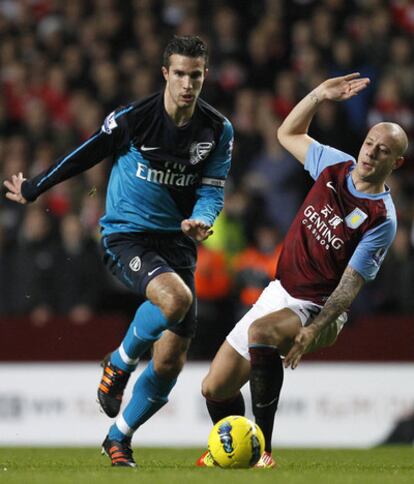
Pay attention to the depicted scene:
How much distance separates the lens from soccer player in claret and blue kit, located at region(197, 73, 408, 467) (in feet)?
26.7

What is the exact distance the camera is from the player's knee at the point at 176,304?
24.9 feet

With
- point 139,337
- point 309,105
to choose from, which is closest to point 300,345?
point 139,337

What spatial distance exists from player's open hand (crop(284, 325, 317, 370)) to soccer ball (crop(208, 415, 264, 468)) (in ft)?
1.45

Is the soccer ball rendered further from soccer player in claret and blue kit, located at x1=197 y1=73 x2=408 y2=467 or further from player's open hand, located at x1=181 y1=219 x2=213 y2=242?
player's open hand, located at x1=181 y1=219 x2=213 y2=242

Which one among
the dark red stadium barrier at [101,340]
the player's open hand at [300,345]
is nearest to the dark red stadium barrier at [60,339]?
the dark red stadium barrier at [101,340]

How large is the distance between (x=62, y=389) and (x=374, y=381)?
9.51 ft

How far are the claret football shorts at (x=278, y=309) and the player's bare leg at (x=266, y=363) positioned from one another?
0.15m

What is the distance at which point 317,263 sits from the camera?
27.5 ft

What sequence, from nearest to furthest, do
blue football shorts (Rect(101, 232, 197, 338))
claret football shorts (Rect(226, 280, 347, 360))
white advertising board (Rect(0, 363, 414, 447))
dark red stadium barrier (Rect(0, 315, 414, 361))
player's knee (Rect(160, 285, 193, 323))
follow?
player's knee (Rect(160, 285, 193, 323)) → blue football shorts (Rect(101, 232, 197, 338)) → claret football shorts (Rect(226, 280, 347, 360)) → white advertising board (Rect(0, 363, 414, 447)) → dark red stadium barrier (Rect(0, 315, 414, 361))

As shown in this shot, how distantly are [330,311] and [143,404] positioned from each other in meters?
1.34

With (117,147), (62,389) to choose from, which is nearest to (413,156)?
(62,389)

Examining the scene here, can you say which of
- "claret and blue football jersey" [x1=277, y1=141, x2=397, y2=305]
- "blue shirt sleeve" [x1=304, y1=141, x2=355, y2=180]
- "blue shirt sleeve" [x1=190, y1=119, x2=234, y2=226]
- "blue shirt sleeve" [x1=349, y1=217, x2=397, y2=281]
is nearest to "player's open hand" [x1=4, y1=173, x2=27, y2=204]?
"blue shirt sleeve" [x1=190, y1=119, x2=234, y2=226]

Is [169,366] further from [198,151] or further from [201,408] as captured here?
[201,408]

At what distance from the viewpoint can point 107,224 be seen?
8.41 meters
